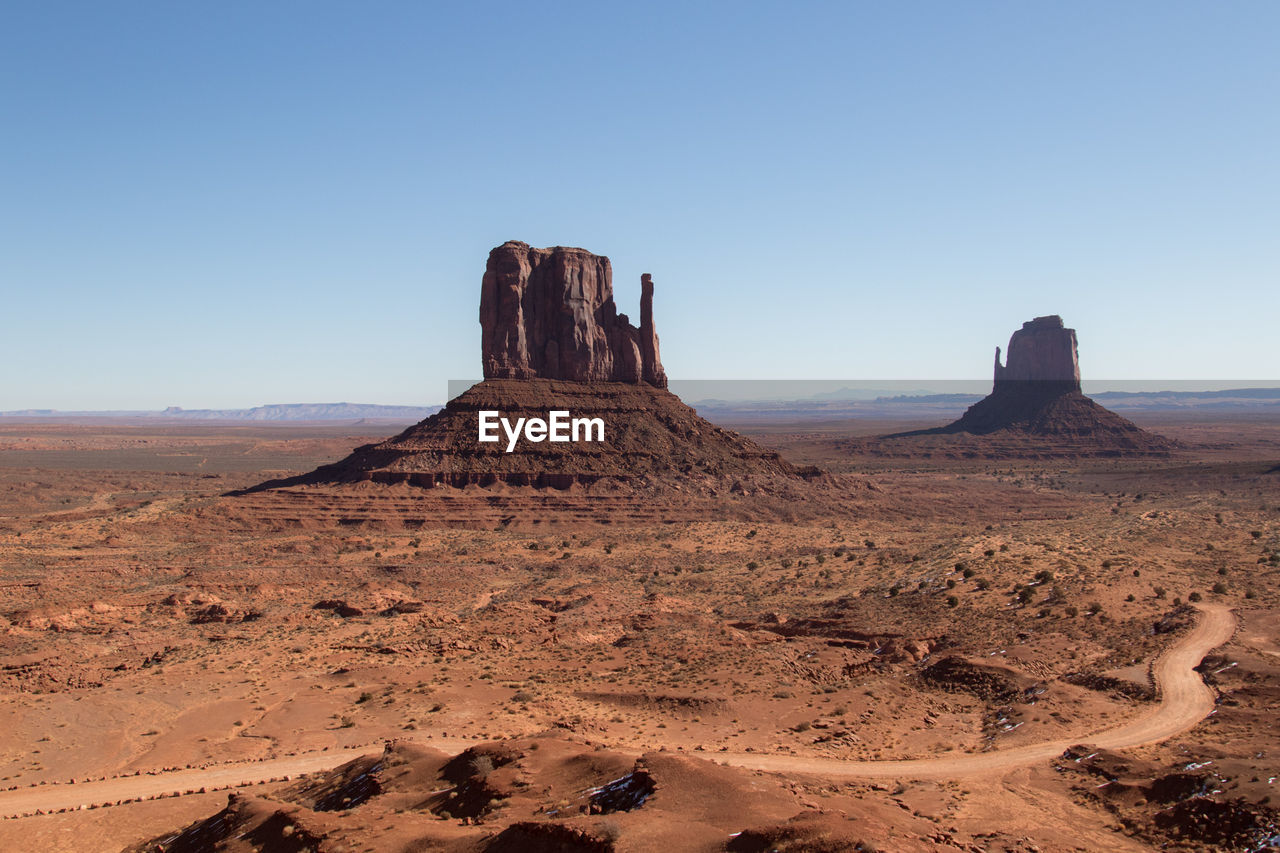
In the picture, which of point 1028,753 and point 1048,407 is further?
point 1048,407

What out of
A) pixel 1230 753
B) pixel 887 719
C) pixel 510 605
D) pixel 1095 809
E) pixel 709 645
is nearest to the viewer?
pixel 1095 809

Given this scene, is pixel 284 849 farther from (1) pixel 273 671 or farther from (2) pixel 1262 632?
(2) pixel 1262 632

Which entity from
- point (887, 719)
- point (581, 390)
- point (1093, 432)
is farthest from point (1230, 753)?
point (1093, 432)

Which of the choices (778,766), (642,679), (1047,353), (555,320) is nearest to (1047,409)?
(1047,353)

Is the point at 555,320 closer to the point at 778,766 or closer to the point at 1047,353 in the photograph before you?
the point at 778,766

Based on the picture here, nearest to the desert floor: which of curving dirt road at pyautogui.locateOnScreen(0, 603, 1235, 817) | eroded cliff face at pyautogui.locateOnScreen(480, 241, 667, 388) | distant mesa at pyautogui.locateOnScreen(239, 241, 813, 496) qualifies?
curving dirt road at pyautogui.locateOnScreen(0, 603, 1235, 817)

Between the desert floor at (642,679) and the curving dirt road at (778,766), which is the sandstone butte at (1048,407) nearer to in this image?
the desert floor at (642,679)
